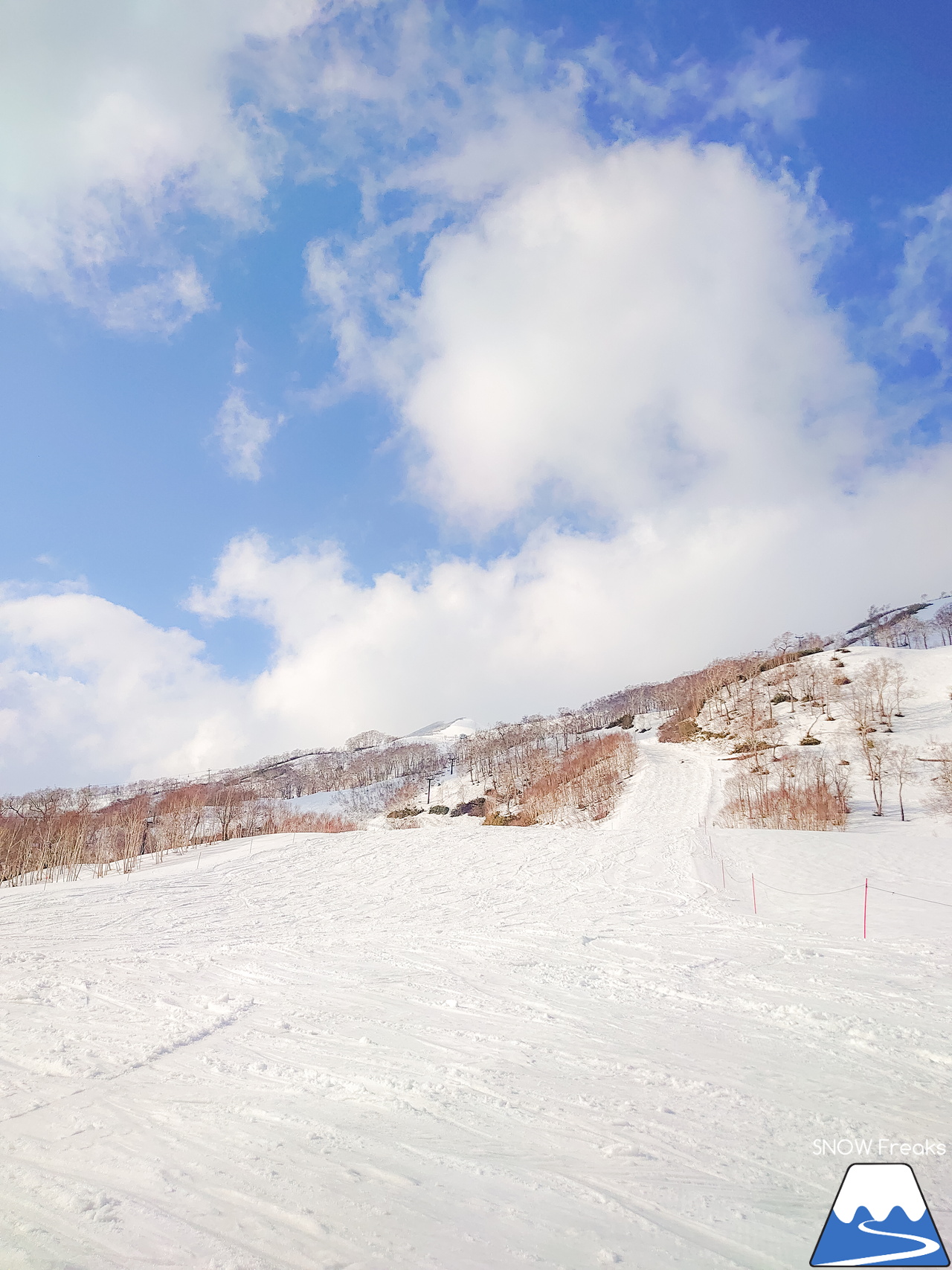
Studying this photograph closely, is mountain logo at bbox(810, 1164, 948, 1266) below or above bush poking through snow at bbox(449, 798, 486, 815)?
above

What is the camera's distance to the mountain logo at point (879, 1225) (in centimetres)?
350

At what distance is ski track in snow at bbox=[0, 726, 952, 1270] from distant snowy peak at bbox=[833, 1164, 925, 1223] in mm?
145

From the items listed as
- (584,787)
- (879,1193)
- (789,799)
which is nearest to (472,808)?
(584,787)

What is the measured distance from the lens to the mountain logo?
3.50 metres

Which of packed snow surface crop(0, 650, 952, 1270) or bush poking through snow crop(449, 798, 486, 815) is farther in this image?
bush poking through snow crop(449, 798, 486, 815)

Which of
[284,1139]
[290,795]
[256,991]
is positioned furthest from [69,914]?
[290,795]

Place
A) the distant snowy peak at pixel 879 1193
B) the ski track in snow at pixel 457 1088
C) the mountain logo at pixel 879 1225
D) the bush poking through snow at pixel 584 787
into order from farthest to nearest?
the bush poking through snow at pixel 584 787, the distant snowy peak at pixel 879 1193, the ski track in snow at pixel 457 1088, the mountain logo at pixel 879 1225

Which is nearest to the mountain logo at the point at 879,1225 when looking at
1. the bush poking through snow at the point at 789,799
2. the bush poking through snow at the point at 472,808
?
the bush poking through snow at the point at 789,799

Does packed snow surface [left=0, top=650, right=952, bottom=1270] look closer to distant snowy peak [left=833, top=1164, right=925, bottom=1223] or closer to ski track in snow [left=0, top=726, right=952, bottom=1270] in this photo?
ski track in snow [left=0, top=726, right=952, bottom=1270]

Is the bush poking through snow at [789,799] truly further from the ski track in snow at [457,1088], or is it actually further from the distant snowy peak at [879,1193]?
the distant snowy peak at [879,1193]

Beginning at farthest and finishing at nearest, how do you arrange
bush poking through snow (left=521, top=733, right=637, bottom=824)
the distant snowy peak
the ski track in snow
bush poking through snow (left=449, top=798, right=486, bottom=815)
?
bush poking through snow (left=449, top=798, right=486, bottom=815), bush poking through snow (left=521, top=733, right=637, bottom=824), the distant snowy peak, the ski track in snow

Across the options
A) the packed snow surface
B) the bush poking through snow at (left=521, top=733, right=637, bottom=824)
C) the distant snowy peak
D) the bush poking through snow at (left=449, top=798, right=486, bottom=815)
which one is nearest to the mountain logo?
the distant snowy peak

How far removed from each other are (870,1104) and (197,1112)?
243 inches

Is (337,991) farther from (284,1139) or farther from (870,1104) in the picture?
(870,1104)
